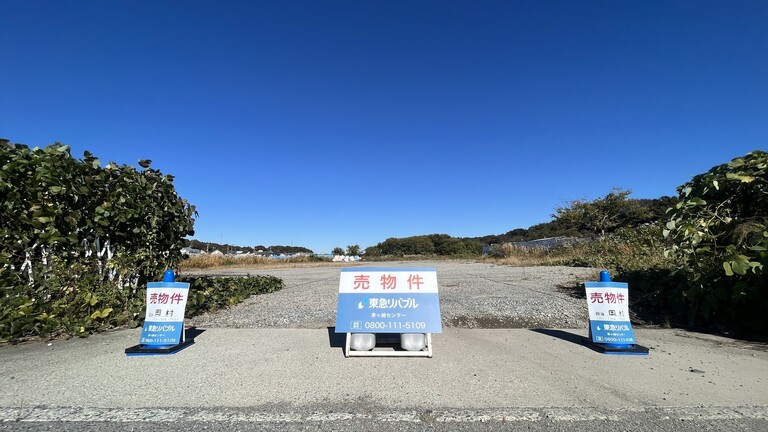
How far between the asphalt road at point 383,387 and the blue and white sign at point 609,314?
282 mm

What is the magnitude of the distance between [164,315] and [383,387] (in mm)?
3160

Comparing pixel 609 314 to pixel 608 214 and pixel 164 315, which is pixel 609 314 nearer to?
pixel 164 315

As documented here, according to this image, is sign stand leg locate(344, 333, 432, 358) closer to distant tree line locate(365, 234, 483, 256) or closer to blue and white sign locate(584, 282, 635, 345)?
blue and white sign locate(584, 282, 635, 345)

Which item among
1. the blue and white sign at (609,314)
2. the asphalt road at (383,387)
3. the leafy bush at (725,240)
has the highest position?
the leafy bush at (725,240)

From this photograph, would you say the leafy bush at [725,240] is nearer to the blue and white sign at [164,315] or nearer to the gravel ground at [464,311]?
the gravel ground at [464,311]

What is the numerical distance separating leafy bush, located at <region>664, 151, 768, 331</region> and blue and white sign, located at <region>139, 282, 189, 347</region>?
735 cm

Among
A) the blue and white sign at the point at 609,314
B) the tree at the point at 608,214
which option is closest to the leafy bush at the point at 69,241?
the blue and white sign at the point at 609,314

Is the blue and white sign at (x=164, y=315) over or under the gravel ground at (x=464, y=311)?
over

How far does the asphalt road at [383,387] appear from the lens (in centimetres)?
280

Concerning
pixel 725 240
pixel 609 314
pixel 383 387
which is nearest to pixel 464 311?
pixel 609 314

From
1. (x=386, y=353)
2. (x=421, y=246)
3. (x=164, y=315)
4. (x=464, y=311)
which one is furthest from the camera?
(x=421, y=246)

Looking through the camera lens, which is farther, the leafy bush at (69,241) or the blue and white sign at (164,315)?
the leafy bush at (69,241)

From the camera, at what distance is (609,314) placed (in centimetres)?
489

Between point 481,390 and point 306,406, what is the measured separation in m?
1.57
